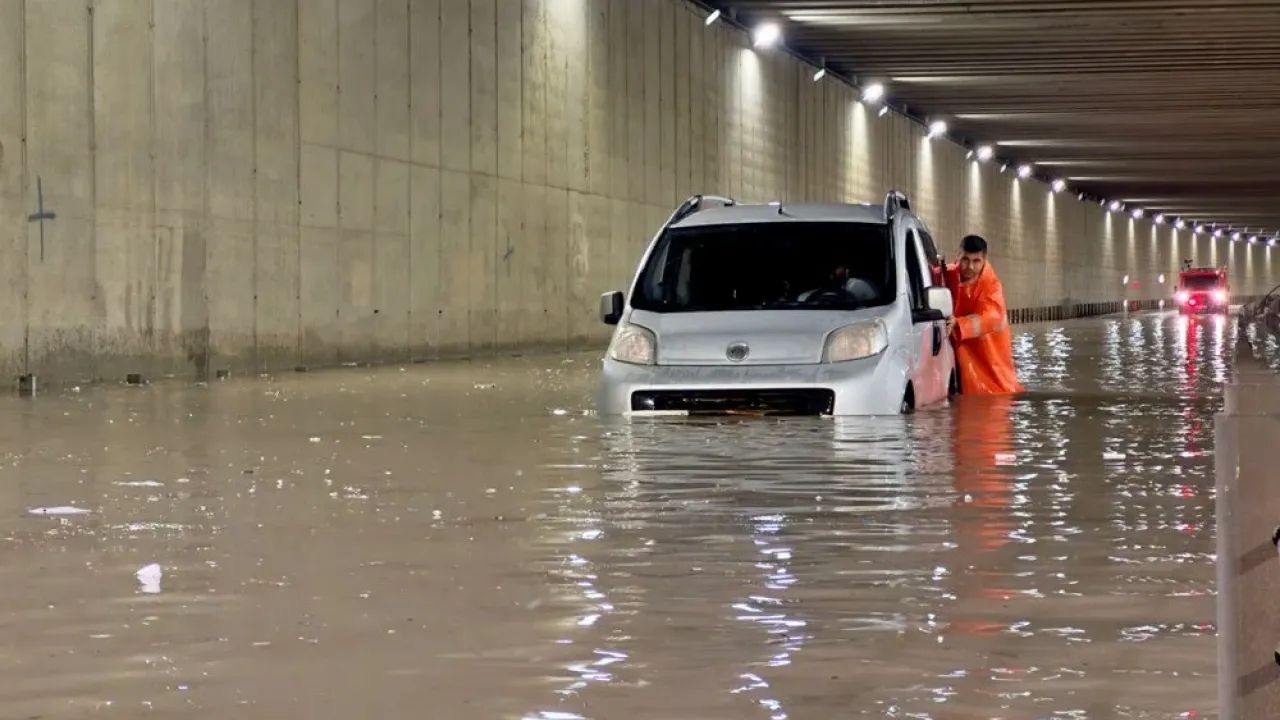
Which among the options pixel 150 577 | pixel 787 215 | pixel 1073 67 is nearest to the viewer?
pixel 150 577

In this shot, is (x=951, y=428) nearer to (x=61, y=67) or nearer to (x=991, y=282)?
(x=991, y=282)

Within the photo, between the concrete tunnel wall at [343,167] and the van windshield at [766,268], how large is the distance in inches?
286

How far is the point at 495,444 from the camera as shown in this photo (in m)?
13.8

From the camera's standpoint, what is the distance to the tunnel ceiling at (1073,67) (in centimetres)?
4156

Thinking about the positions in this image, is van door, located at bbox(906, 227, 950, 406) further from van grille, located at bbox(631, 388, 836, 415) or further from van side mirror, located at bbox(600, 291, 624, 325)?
van grille, located at bbox(631, 388, 836, 415)

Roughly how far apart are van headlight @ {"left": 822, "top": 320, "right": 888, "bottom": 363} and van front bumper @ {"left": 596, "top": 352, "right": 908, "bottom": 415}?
0.18ft

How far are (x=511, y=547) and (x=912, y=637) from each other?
245 cm

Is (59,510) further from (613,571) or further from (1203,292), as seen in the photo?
(1203,292)

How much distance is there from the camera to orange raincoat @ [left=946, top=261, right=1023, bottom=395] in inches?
709

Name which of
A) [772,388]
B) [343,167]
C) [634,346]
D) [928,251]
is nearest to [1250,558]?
[772,388]

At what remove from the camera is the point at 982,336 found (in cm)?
1852

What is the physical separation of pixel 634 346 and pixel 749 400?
94 centimetres

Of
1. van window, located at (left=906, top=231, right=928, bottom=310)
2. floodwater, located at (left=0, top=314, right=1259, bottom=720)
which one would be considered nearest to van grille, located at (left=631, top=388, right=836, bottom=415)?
floodwater, located at (left=0, top=314, right=1259, bottom=720)

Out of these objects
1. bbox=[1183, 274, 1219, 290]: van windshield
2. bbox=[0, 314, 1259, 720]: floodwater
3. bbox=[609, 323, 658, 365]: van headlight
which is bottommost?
bbox=[0, 314, 1259, 720]: floodwater
